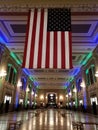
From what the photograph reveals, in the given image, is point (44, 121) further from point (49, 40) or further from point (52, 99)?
point (52, 99)

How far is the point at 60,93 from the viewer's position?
118 ft

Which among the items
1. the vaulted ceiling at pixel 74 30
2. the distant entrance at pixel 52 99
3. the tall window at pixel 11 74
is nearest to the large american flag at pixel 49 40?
the vaulted ceiling at pixel 74 30

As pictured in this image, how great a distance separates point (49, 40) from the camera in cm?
557

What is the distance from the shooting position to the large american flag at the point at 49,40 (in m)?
5.23

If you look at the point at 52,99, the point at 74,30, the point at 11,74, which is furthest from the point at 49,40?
the point at 52,99

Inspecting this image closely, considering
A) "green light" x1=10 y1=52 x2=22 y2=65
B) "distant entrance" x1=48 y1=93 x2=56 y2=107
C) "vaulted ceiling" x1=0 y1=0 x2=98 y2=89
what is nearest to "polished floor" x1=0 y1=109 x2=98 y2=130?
"vaulted ceiling" x1=0 y1=0 x2=98 y2=89

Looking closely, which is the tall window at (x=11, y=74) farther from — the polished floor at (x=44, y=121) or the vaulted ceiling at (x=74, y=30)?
the polished floor at (x=44, y=121)

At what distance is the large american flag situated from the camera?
5230 mm

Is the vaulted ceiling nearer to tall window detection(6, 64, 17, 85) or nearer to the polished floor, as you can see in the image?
tall window detection(6, 64, 17, 85)

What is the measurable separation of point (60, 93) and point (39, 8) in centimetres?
3182

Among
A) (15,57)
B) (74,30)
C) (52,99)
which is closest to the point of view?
(74,30)

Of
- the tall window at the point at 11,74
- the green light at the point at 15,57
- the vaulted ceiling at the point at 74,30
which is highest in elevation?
the vaulted ceiling at the point at 74,30

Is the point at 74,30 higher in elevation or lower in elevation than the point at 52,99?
higher

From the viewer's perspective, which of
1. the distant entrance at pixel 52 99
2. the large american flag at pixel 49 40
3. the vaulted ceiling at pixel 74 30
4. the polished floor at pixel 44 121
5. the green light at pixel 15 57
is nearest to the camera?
the large american flag at pixel 49 40
